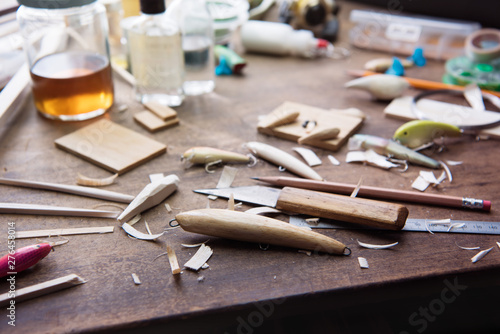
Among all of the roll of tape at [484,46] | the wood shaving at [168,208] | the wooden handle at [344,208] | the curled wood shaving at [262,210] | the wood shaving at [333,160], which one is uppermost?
the roll of tape at [484,46]

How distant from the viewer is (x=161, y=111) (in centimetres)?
90

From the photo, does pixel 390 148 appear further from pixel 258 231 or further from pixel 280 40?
pixel 280 40

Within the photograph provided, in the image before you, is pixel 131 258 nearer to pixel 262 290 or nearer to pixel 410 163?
pixel 262 290

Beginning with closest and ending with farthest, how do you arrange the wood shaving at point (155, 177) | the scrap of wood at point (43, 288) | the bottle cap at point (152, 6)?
the scrap of wood at point (43, 288) → the wood shaving at point (155, 177) → the bottle cap at point (152, 6)

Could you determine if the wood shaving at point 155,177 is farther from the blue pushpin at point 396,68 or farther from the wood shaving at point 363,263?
the blue pushpin at point 396,68

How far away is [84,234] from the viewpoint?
61cm

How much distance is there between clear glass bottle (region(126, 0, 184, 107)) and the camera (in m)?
0.89

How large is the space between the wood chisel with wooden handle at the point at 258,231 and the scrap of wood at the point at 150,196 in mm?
82

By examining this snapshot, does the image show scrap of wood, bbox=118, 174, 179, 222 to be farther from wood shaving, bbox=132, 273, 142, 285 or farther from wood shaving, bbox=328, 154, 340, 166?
wood shaving, bbox=328, 154, 340, 166

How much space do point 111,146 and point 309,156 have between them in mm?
361

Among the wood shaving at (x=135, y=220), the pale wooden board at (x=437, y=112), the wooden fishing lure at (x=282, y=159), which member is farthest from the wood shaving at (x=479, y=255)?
the wood shaving at (x=135, y=220)

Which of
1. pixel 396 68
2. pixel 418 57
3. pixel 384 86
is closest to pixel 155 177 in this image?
pixel 384 86

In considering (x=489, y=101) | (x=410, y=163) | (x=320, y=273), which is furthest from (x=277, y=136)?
(x=489, y=101)

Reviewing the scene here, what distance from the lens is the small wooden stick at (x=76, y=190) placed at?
0.68 meters
